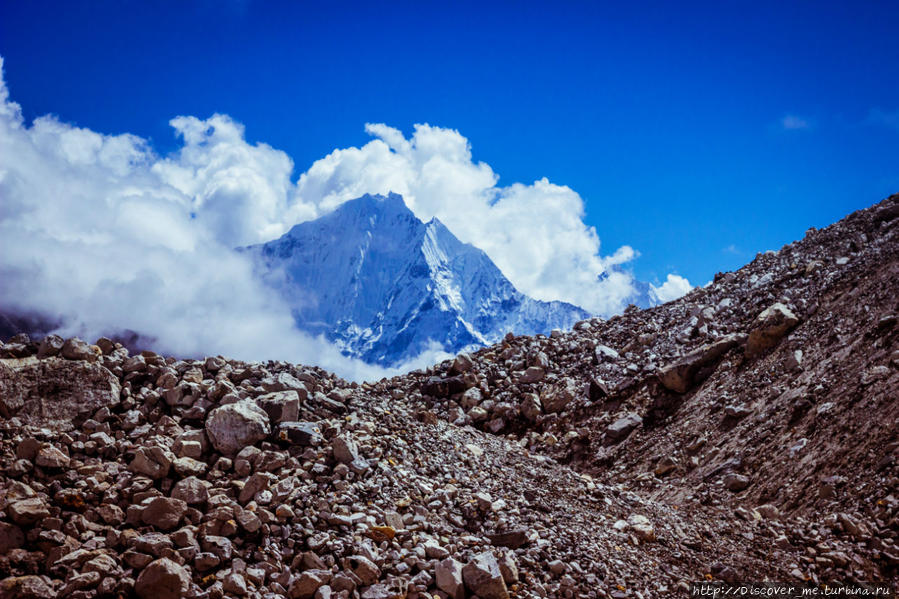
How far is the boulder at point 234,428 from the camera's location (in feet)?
25.6

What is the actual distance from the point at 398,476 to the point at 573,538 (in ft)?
8.99

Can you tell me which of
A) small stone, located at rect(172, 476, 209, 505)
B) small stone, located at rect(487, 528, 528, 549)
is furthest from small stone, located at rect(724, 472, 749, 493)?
small stone, located at rect(172, 476, 209, 505)

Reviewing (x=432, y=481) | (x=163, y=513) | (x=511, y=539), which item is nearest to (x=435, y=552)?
(x=511, y=539)

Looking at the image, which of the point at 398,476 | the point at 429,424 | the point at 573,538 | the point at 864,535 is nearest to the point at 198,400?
the point at 398,476

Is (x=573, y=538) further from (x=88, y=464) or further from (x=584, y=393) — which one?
(x=584, y=393)

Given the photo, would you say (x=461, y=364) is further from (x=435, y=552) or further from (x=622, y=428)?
(x=435, y=552)

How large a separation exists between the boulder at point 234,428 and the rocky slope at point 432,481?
3 centimetres

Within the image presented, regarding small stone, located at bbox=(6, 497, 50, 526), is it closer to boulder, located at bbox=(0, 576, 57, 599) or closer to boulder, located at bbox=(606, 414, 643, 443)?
boulder, located at bbox=(0, 576, 57, 599)

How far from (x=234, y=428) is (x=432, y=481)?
3.15m

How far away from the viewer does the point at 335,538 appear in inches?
262

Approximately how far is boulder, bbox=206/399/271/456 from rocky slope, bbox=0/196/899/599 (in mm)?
29

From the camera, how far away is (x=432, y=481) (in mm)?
8625

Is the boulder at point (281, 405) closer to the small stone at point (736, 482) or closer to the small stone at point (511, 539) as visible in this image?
the small stone at point (511, 539)

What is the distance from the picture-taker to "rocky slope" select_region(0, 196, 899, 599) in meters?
6.15
